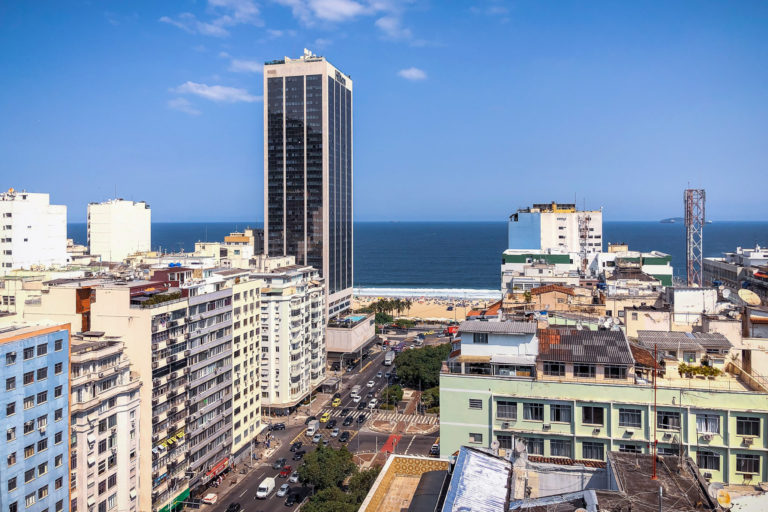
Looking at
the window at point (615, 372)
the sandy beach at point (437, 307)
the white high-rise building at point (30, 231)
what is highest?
the white high-rise building at point (30, 231)

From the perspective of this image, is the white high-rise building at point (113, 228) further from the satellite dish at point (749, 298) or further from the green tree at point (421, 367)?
the satellite dish at point (749, 298)

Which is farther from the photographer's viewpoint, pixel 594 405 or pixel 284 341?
pixel 284 341

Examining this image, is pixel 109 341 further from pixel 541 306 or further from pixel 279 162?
pixel 279 162

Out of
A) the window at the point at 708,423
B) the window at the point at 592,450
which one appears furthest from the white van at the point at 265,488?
Result: the window at the point at 708,423

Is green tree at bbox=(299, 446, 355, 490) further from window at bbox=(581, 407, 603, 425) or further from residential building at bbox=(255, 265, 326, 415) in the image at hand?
window at bbox=(581, 407, 603, 425)

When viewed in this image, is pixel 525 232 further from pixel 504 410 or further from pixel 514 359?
pixel 504 410

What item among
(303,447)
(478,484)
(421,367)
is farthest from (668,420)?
(421,367)
